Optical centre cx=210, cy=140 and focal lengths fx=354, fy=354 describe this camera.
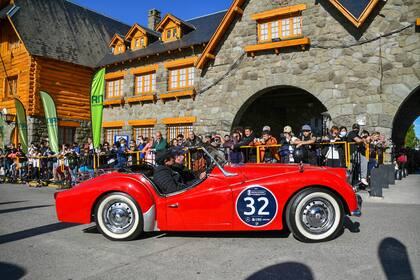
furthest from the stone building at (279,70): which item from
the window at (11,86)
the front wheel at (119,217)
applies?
the front wheel at (119,217)

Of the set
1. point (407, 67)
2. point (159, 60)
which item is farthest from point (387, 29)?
point (159, 60)

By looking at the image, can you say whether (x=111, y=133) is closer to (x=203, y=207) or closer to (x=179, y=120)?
(x=179, y=120)

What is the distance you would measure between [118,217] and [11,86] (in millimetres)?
19463

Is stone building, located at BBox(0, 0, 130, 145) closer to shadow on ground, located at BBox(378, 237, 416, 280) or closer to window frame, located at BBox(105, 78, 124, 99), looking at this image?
window frame, located at BBox(105, 78, 124, 99)

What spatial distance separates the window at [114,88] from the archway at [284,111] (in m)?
7.85

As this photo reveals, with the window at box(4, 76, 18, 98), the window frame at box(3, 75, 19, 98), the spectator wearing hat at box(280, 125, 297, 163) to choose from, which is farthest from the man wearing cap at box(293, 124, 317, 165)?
the window at box(4, 76, 18, 98)

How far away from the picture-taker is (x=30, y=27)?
1983 cm

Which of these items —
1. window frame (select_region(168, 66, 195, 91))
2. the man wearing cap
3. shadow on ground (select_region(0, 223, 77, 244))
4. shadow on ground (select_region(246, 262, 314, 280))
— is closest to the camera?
shadow on ground (select_region(246, 262, 314, 280))

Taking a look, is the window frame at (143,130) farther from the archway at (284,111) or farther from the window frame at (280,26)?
the window frame at (280,26)

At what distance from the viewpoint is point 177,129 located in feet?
55.2

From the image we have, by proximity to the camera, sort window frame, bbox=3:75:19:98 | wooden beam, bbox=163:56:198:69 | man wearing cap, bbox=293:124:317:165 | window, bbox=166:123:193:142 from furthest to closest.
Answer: window frame, bbox=3:75:19:98 → wooden beam, bbox=163:56:198:69 → window, bbox=166:123:193:142 → man wearing cap, bbox=293:124:317:165

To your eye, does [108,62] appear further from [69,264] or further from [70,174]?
[69,264]

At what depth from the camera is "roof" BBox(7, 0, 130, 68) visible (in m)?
19.6

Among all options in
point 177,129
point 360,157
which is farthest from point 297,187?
point 177,129
